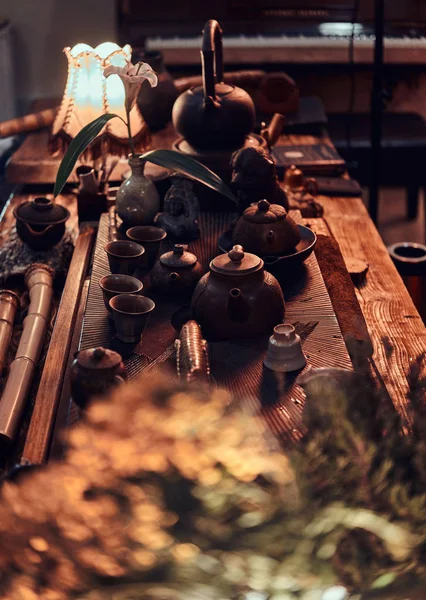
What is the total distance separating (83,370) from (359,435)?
2.10 ft

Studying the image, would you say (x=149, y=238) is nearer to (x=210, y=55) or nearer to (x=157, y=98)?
(x=210, y=55)

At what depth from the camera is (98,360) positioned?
151 centimetres

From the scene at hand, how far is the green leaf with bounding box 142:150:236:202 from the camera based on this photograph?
7.53 feet

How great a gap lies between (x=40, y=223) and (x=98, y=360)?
1129 millimetres

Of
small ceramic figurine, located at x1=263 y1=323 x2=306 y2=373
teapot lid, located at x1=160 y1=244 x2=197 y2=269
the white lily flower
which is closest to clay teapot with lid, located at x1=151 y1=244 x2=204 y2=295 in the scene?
teapot lid, located at x1=160 y1=244 x2=197 y2=269

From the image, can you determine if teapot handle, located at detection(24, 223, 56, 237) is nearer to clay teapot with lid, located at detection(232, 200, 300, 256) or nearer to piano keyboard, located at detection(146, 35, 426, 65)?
clay teapot with lid, located at detection(232, 200, 300, 256)

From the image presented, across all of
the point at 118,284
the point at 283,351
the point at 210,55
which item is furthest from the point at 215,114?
the point at 283,351

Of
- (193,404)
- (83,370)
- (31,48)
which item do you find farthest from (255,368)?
(31,48)

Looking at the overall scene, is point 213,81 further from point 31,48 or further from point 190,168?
point 31,48

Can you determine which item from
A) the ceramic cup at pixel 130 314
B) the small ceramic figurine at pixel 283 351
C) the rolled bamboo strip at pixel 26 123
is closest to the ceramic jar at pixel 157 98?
the rolled bamboo strip at pixel 26 123

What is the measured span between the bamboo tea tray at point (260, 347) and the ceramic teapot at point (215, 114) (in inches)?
20.5

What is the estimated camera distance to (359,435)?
100 cm

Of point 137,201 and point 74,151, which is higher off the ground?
point 74,151

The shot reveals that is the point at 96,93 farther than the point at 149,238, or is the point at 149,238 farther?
the point at 96,93
